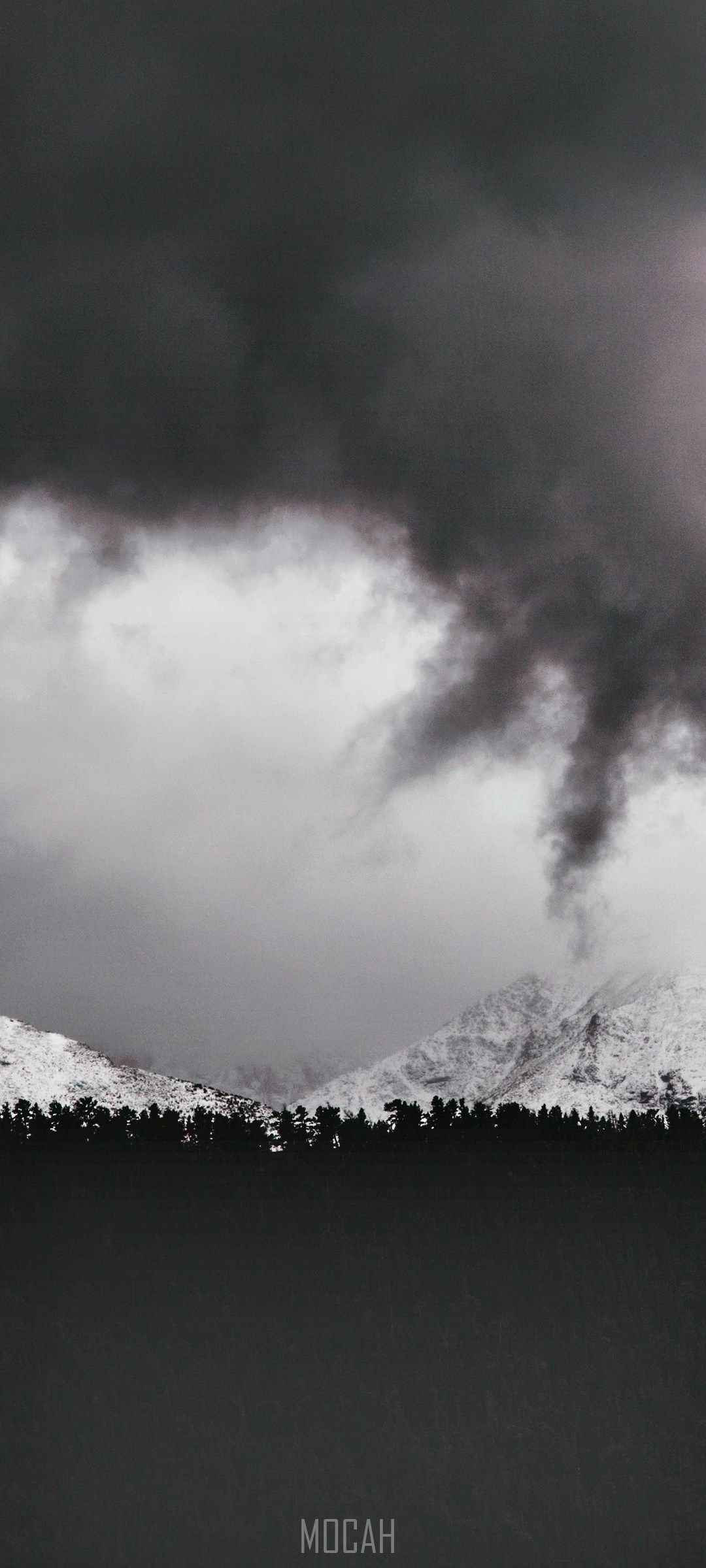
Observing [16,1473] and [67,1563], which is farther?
[16,1473]

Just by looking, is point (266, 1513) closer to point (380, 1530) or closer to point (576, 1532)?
point (380, 1530)

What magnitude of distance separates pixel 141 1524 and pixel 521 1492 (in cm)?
5357

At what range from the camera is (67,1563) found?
600ft

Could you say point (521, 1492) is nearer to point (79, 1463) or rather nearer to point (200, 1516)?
point (200, 1516)

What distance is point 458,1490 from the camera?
199000 mm

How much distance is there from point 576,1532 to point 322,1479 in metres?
36.1

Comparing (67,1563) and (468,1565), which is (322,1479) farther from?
(67,1563)

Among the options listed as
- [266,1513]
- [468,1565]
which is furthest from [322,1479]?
[468,1565]

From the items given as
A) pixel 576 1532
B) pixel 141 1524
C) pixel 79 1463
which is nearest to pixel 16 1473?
pixel 79 1463

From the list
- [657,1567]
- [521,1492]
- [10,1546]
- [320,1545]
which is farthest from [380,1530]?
[10,1546]

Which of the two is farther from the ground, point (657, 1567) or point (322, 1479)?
point (322, 1479)

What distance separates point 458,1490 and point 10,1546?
61842 mm

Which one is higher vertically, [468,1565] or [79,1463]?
[79,1463]

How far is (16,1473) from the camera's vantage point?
198 metres
